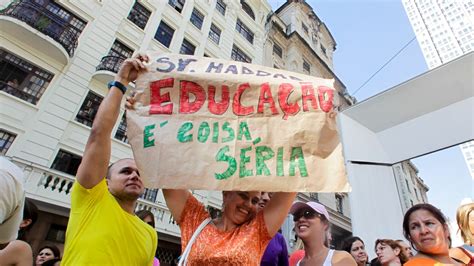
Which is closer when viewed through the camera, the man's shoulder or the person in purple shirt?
the person in purple shirt

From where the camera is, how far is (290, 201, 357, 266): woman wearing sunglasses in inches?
69.4

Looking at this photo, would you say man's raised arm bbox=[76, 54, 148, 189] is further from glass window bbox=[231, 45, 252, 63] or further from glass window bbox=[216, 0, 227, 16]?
glass window bbox=[216, 0, 227, 16]

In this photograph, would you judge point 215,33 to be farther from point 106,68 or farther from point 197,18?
point 106,68

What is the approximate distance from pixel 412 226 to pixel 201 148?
5.44 ft

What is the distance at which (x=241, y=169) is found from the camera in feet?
4.30

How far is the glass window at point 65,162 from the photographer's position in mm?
7711

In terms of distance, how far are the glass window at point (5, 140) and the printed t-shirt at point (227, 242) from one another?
7734 millimetres

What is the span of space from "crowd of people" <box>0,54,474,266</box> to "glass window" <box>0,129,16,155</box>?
262 inches

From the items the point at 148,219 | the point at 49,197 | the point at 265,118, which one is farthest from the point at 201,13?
the point at 265,118

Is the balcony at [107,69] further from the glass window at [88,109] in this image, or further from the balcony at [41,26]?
the balcony at [41,26]

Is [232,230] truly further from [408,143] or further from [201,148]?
[408,143]

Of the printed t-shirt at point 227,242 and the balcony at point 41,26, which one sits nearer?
the printed t-shirt at point 227,242

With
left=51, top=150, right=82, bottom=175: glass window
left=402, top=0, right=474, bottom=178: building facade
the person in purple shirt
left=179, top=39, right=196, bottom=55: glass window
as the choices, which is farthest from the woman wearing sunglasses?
left=402, top=0, right=474, bottom=178: building facade

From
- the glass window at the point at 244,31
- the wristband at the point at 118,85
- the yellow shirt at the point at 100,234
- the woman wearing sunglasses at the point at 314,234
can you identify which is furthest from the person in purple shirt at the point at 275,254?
the glass window at the point at 244,31
